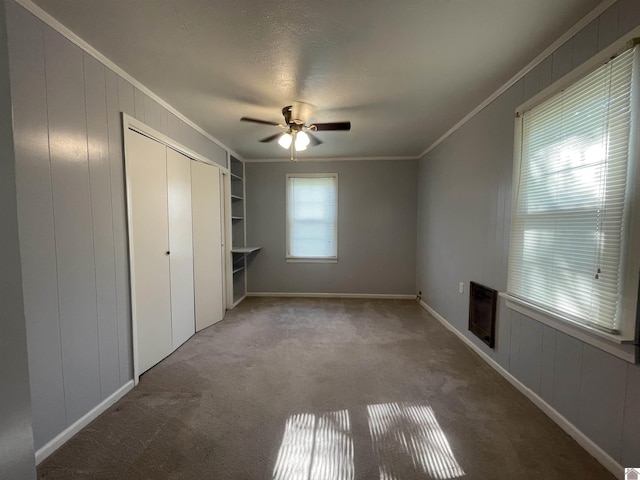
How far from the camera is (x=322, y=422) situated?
1.74 m

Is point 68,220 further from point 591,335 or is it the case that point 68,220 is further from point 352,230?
point 352,230

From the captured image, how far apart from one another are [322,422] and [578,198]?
2122 mm

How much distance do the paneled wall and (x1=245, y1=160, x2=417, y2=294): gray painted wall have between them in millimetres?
2697

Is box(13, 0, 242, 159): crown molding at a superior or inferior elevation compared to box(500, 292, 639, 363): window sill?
superior

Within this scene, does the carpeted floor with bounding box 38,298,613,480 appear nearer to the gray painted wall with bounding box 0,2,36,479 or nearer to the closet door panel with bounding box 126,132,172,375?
the closet door panel with bounding box 126,132,172,375

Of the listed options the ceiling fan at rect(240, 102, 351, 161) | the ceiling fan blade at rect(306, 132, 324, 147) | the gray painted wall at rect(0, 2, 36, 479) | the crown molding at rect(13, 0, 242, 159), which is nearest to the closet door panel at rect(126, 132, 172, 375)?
the crown molding at rect(13, 0, 242, 159)

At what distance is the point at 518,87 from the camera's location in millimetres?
2066

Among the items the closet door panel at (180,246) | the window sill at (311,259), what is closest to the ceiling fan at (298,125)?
the closet door panel at (180,246)

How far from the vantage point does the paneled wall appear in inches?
53.8

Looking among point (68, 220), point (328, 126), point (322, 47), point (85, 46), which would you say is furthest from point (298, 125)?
point (68, 220)

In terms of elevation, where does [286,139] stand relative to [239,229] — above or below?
above

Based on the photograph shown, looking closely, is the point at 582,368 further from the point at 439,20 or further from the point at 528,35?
the point at 439,20

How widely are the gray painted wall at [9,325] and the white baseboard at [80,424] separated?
4.05 ft

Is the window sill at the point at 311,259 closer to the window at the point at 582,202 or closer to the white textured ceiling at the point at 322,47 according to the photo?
the white textured ceiling at the point at 322,47
